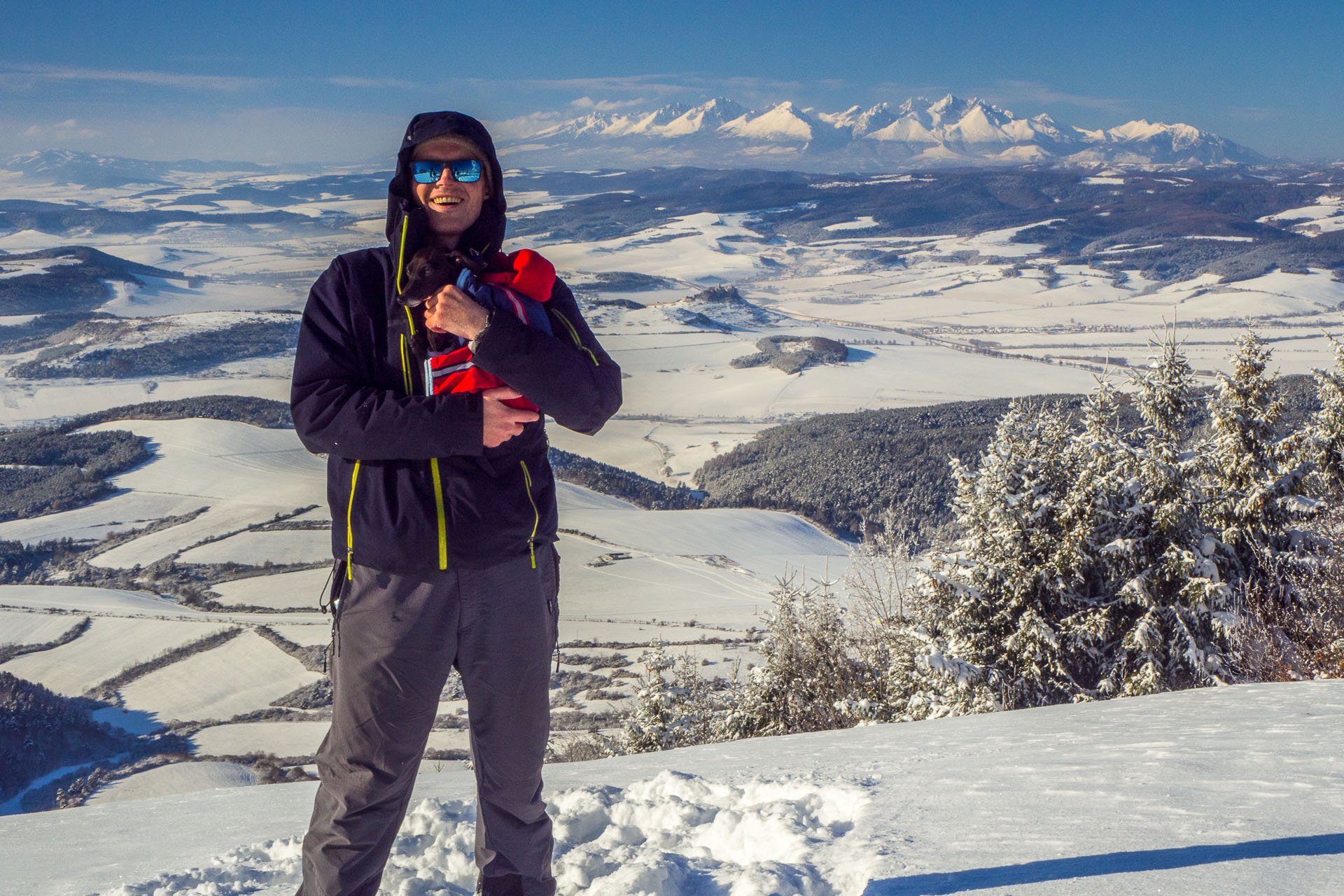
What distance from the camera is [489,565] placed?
2.57 meters

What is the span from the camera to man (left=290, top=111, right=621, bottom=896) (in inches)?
96.5

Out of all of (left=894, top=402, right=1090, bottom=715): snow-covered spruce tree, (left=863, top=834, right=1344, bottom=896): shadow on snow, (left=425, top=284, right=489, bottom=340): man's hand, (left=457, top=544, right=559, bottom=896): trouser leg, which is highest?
(left=425, top=284, right=489, bottom=340): man's hand

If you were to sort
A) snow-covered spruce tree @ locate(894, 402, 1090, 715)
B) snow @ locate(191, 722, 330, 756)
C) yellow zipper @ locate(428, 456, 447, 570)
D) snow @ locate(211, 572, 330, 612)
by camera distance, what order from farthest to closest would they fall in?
snow @ locate(211, 572, 330, 612) < snow @ locate(191, 722, 330, 756) < snow-covered spruce tree @ locate(894, 402, 1090, 715) < yellow zipper @ locate(428, 456, 447, 570)

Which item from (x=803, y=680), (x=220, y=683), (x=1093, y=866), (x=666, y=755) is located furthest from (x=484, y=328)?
(x=220, y=683)

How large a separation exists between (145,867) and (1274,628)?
12.1 metres

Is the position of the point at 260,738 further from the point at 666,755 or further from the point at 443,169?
the point at 443,169

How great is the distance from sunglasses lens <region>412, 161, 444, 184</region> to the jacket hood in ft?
0.16

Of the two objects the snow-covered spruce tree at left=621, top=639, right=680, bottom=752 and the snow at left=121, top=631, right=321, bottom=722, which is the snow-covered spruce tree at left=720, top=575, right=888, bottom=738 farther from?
the snow at left=121, top=631, right=321, bottom=722

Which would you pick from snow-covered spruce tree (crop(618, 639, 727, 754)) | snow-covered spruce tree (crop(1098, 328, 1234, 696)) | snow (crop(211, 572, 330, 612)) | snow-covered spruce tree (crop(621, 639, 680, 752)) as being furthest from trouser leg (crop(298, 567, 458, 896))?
snow (crop(211, 572, 330, 612))

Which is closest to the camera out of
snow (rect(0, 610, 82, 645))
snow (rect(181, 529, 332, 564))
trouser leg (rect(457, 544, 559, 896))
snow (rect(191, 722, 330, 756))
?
trouser leg (rect(457, 544, 559, 896))

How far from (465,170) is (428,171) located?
99 millimetres

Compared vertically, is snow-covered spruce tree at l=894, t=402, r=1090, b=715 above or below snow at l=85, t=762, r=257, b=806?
above

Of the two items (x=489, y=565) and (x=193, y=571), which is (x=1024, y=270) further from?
(x=489, y=565)

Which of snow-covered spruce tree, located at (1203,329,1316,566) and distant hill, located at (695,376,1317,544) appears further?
distant hill, located at (695,376,1317,544)
